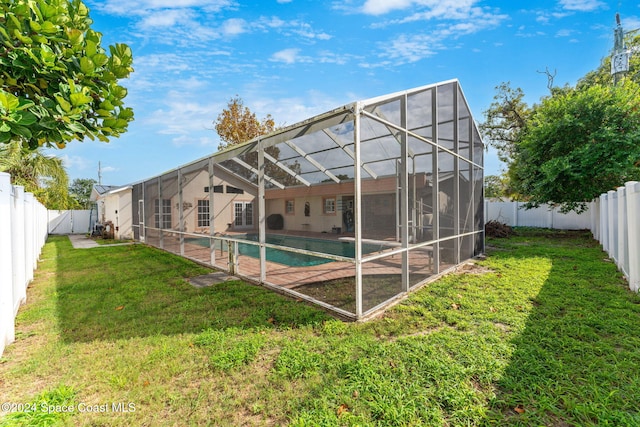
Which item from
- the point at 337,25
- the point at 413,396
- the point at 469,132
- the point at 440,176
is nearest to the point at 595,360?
the point at 413,396

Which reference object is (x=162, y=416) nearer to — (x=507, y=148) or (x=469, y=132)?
(x=469, y=132)

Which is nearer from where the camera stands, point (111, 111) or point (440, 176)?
point (111, 111)

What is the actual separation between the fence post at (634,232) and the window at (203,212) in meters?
8.40

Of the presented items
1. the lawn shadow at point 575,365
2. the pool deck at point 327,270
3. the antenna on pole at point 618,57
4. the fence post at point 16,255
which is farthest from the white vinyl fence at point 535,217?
the fence post at point 16,255

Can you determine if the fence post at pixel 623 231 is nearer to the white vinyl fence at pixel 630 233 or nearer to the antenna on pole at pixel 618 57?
the white vinyl fence at pixel 630 233

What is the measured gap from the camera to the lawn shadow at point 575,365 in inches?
78.8

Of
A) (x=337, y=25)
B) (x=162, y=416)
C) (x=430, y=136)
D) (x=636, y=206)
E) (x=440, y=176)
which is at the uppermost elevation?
(x=337, y=25)

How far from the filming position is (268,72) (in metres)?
12.1

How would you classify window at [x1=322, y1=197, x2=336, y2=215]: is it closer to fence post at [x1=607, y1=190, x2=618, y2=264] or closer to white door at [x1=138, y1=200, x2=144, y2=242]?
white door at [x1=138, y1=200, x2=144, y2=242]

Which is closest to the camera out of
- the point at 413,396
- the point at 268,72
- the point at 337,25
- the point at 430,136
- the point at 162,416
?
the point at 162,416

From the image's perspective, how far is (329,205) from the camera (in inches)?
465

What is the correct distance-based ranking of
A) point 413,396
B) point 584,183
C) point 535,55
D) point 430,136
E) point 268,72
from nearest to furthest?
point 413,396 < point 430,136 < point 584,183 < point 268,72 < point 535,55

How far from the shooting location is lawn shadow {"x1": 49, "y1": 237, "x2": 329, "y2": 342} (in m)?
3.55

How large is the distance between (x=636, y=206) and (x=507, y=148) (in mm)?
19059
